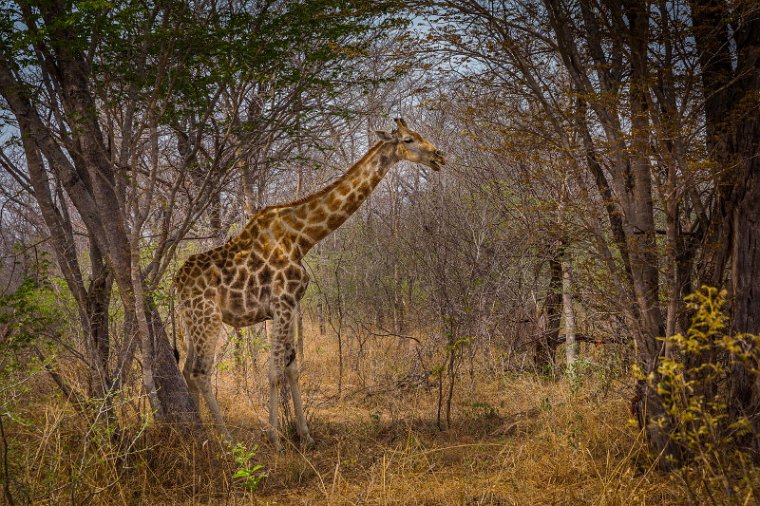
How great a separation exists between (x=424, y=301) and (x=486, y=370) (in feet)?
8.44

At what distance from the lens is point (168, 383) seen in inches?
219

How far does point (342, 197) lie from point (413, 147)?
0.84 metres

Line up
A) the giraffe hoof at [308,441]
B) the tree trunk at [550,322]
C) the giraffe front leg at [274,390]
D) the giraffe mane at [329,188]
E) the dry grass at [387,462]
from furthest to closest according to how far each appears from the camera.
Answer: the tree trunk at [550,322] → the giraffe mane at [329,188] → the giraffe hoof at [308,441] → the giraffe front leg at [274,390] → the dry grass at [387,462]

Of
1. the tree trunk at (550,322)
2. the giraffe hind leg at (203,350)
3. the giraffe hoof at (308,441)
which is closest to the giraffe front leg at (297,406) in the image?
the giraffe hoof at (308,441)

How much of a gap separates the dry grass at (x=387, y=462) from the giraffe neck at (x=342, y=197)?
6.59ft

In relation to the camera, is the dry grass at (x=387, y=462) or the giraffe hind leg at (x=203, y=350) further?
the giraffe hind leg at (x=203, y=350)

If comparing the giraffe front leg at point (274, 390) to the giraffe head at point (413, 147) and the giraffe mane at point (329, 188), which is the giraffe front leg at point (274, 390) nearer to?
the giraffe mane at point (329, 188)

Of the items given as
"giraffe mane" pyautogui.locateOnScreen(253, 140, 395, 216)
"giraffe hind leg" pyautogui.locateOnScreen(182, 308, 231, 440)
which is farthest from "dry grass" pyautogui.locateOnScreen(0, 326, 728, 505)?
"giraffe mane" pyautogui.locateOnScreen(253, 140, 395, 216)

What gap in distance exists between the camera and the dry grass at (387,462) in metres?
4.07

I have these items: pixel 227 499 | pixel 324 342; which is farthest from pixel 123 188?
pixel 324 342

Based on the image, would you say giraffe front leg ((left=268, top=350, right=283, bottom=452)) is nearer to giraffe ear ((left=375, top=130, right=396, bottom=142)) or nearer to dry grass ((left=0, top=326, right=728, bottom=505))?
dry grass ((left=0, top=326, right=728, bottom=505))

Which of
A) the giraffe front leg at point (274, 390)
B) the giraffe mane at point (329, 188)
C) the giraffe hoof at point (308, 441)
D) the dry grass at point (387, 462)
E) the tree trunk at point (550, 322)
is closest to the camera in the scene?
the dry grass at point (387, 462)

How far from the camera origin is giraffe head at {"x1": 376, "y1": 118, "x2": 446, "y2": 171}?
5.85m

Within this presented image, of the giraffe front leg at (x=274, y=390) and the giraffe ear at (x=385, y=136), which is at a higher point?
the giraffe ear at (x=385, y=136)
